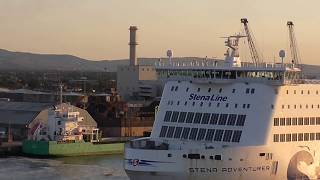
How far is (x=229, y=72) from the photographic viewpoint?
90.0ft

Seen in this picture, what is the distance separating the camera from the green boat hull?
48.5 meters

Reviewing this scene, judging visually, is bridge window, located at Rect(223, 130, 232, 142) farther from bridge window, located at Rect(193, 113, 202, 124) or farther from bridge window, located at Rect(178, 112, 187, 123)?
bridge window, located at Rect(178, 112, 187, 123)

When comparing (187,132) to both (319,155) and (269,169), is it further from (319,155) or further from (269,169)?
(319,155)

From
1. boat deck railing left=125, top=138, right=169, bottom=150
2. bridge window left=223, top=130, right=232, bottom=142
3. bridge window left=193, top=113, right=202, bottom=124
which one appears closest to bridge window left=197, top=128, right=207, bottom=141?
bridge window left=193, top=113, right=202, bottom=124

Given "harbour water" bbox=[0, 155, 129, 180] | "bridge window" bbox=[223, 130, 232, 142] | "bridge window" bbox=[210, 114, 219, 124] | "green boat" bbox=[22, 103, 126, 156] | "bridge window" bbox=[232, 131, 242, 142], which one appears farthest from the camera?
"green boat" bbox=[22, 103, 126, 156]

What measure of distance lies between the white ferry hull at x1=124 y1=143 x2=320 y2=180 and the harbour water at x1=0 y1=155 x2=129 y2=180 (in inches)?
351

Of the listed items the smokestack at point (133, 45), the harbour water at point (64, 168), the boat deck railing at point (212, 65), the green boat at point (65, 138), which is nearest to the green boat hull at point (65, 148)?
the green boat at point (65, 138)

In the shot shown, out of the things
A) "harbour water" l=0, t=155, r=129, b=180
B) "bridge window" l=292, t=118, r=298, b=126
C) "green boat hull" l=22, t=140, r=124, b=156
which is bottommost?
"harbour water" l=0, t=155, r=129, b=180

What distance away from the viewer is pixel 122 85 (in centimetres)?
7844

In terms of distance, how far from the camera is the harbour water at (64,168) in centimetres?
3594

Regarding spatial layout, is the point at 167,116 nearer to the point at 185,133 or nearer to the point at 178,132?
the point at 178,132

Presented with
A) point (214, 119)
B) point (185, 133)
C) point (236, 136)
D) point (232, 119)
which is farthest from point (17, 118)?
point (236, 136)

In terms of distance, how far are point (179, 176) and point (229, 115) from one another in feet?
8.91

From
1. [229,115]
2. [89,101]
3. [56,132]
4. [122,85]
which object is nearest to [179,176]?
[229,115]
